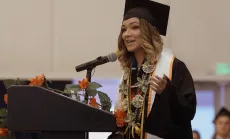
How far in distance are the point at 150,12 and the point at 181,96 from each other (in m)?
0.50

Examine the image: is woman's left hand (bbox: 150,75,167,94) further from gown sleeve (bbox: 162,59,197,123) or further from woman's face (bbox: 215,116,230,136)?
woman's face (bbox: 215,116,230,136)

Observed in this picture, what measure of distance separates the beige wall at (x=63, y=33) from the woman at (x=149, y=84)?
1885 millimetres

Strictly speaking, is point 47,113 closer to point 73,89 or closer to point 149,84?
point 73,89

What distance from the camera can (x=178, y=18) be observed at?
162 inches

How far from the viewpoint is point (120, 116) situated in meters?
1.90

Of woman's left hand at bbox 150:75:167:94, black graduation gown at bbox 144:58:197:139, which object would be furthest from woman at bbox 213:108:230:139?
woman's left hand at bbox 150:75:167:94

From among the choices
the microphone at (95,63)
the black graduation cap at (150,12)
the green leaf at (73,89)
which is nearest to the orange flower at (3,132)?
the green leaf at (73,89)

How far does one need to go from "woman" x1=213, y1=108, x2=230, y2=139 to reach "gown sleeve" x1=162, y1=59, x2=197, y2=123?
2.09 m

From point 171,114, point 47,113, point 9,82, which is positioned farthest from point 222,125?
point 47,113

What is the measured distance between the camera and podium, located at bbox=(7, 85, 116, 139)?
4.85 feet

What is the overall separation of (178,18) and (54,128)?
284 centimetres

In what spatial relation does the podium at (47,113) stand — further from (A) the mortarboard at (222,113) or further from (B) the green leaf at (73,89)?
(A) the mortarboard at (222,113)

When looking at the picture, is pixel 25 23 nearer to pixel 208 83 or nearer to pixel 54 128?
pixel 208 83

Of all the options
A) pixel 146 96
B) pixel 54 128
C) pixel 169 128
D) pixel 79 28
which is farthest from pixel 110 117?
pixel 79 28
